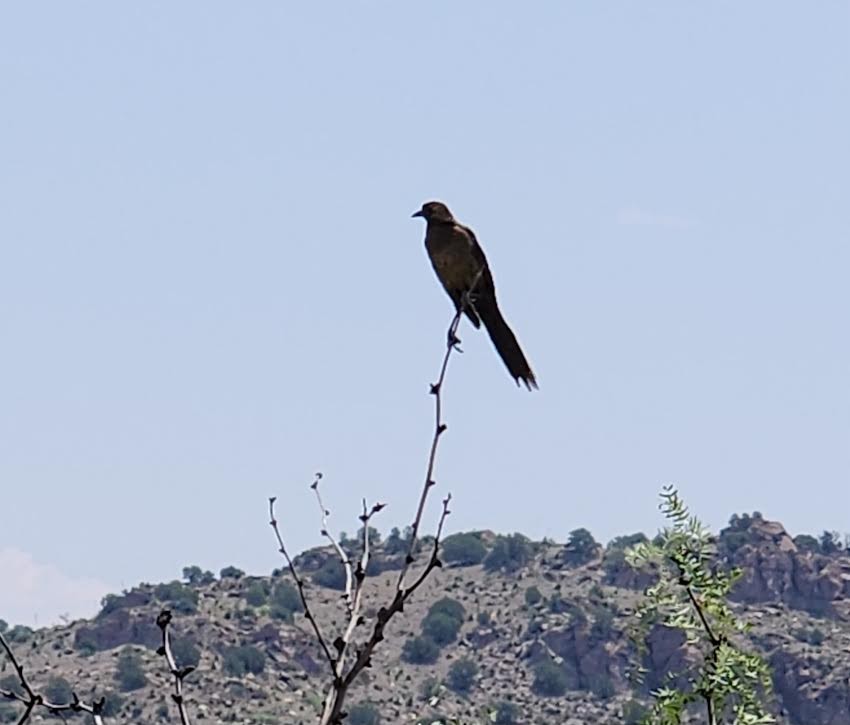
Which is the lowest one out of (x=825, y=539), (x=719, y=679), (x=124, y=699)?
(x=719, y=679)

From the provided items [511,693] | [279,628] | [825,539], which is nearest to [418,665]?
[511,693]

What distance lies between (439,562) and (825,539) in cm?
9502

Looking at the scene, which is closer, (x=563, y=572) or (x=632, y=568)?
(x=632, y=568)

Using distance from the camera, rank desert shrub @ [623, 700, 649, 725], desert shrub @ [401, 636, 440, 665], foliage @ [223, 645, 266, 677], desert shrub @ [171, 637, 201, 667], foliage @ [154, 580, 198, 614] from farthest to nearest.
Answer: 1. desert shrub @ [401, 636, 440, 665]
2. foliage @ [154, 580, 198, 614]
3. foliage @ [223, 645, 266, 677]
4. desert shrub @ [171, 637, 201, 667]
5. desert shrub @ [623, 700, 649, 725]

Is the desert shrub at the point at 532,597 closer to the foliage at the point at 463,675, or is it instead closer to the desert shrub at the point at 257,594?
the foliage at the point at 463,675

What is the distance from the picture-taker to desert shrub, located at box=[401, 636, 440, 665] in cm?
7694

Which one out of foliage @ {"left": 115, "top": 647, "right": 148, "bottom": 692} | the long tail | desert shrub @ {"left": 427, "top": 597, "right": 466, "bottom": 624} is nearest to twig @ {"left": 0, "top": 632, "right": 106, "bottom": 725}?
the long tail

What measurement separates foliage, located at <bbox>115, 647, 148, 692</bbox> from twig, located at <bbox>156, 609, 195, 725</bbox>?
Result: 56175 millimetres

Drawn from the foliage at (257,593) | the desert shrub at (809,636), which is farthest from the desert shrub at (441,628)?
the desert shrub at (809,636)

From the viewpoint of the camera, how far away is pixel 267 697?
193ft

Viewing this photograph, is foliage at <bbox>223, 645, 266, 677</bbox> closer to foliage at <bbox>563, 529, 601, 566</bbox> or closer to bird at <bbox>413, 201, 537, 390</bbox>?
foliage at <bbox>563, 529, 601, 566</bbox>

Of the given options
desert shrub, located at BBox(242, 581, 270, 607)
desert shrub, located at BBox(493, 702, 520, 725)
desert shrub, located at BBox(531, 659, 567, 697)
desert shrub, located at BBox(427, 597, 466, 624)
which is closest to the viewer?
desert shrub, located at BBox(493, 702, 520, 725)

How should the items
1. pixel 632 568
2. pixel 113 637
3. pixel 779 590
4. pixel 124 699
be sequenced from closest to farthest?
pixel 632 568, pixel 124 699, pixel 113 637, pixel 779 590

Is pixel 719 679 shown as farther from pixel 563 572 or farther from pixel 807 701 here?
pixel 563 572
